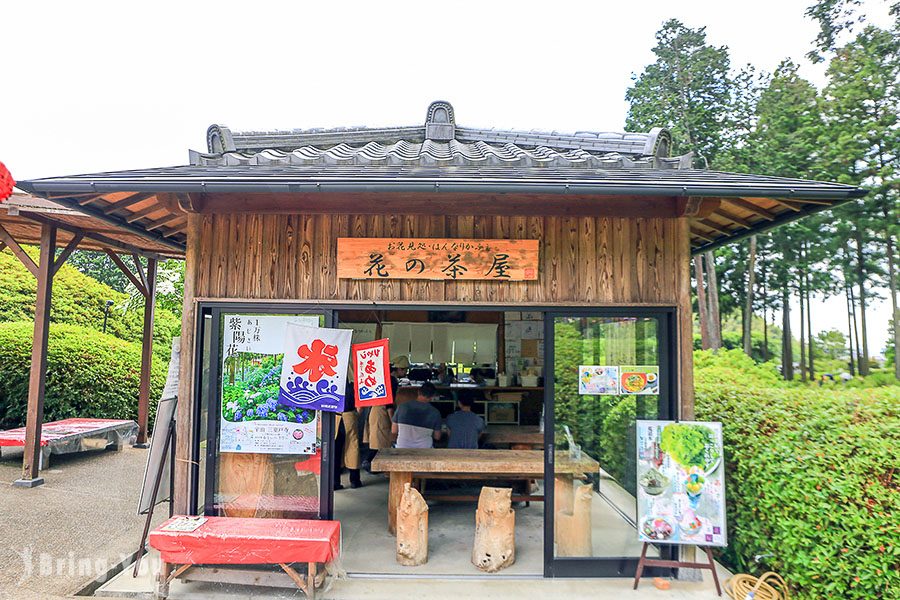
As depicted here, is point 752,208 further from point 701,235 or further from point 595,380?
point 595,380

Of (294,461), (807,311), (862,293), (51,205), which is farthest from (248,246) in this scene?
(807,311)

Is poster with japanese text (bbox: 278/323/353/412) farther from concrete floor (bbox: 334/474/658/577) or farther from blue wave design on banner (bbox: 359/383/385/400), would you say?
concrete floor (bbox: 334/474/658/577)

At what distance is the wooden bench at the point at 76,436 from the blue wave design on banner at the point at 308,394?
550 centimetres

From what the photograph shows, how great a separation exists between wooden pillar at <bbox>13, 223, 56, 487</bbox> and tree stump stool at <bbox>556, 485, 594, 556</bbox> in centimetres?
692

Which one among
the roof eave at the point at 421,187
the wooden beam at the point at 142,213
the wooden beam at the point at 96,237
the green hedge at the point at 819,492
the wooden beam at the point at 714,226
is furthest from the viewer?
the wooden beam at the point at 96,237

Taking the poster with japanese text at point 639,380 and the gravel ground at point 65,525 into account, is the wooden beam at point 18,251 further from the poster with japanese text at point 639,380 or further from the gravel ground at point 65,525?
the poster with japanese text at point 639,380

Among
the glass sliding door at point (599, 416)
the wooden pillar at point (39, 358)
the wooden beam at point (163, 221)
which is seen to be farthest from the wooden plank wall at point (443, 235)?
the wooden pillar at point (39, 358)

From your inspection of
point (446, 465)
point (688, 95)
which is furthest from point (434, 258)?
point (688, 95)

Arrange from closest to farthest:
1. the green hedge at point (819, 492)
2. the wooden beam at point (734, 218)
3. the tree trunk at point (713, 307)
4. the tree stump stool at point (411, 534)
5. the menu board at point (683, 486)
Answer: the green hedge at point (819, 492)
the menu board at point (683, 486)
the tree stump stool at point (411, 534)
the wooden beam at point (734, 218)
the tree trunk at point (713, 307)

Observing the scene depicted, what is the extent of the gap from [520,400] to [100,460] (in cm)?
701

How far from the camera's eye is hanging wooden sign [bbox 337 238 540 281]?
15.9 feet

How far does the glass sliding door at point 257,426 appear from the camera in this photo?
16.3 ft

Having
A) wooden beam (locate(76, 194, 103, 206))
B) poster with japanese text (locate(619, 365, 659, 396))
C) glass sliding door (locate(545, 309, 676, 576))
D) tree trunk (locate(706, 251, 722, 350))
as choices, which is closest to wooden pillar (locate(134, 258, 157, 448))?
wooden beam (locate(76, 194, 103, 206))

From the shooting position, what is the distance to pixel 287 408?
4.98 m
